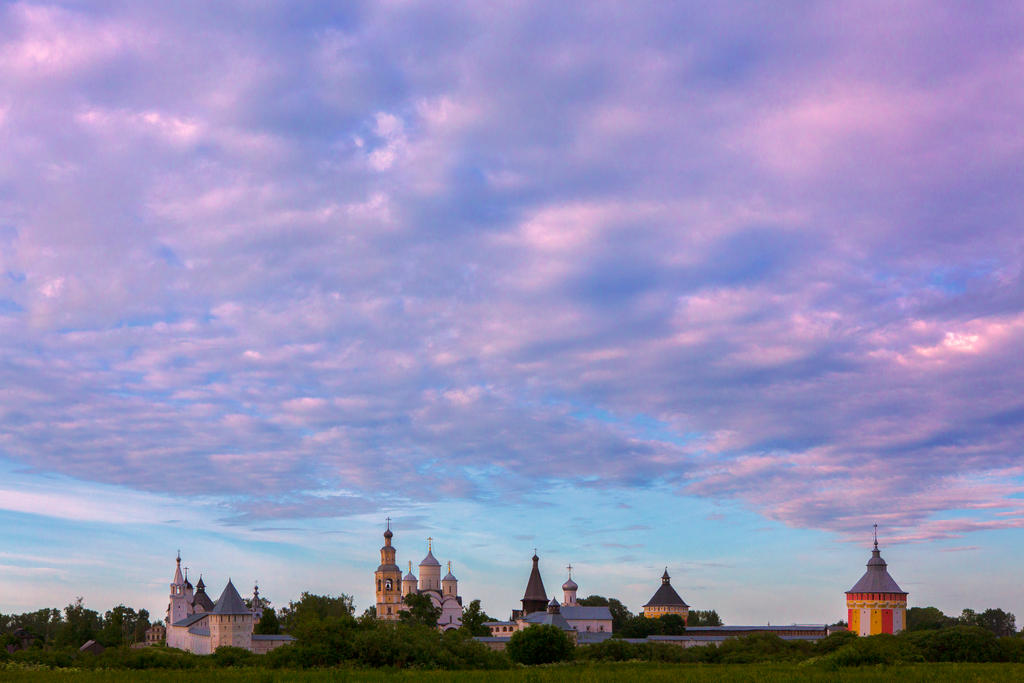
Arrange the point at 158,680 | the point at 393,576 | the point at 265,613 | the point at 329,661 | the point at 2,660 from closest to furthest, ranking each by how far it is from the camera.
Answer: the point at 158,680 → the point at 329,661 → the point at 2,660 → the point at 265,613 → the point at 393,576

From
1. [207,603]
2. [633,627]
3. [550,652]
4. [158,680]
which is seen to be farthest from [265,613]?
[158,680]

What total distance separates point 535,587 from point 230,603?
43972 millimetres

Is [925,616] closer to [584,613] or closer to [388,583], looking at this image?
[584,613]

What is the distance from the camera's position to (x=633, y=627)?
122 metres

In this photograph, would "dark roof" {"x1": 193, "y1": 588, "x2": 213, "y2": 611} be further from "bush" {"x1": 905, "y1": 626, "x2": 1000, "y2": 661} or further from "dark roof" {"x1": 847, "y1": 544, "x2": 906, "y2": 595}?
"bush" {"x1": 905, "y1": 626, "x2": 1000, "y2": 661}

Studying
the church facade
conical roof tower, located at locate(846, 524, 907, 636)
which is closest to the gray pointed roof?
the church facade

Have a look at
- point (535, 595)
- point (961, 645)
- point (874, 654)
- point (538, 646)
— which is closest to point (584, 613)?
point (535, 595)

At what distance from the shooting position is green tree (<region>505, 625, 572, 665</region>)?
70.3 m

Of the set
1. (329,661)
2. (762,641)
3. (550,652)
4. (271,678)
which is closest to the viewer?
(271,678)

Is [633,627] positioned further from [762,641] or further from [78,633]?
[78,633]

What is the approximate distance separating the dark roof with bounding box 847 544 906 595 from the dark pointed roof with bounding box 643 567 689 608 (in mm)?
37500

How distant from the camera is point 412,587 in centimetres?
14138

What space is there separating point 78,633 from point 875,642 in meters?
96.7

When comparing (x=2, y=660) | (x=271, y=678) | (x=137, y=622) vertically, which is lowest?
(x=137, y=622)
